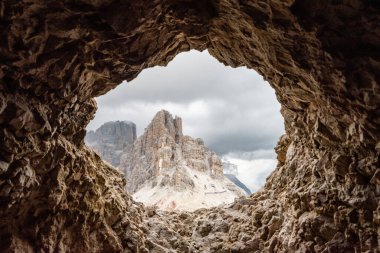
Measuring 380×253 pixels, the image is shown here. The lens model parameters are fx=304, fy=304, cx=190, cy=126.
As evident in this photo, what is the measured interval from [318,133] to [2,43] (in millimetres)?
12338

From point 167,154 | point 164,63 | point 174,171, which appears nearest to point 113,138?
point 167,154

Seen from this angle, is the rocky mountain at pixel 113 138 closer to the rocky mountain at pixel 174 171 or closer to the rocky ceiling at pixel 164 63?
the rocky mountain at pixel 174 171

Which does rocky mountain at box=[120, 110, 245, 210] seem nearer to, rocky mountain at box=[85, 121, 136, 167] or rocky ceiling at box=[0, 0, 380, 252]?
rocky ceiling at box=[0, 0, 380, 252]

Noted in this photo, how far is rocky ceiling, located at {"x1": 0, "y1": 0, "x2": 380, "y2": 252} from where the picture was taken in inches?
366

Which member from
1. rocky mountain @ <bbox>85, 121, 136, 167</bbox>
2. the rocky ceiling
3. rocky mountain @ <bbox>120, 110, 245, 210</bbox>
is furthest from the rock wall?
the rocky ceiling

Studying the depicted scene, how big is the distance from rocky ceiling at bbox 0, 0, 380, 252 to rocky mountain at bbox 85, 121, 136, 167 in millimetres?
107731

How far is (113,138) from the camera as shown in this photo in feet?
429

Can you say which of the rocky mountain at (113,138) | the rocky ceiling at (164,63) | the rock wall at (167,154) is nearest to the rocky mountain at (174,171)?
the rock wall at (167,154)

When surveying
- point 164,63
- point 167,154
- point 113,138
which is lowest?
point 164,63

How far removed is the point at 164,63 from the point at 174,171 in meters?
43.0

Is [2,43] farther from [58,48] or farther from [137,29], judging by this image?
[137,29]

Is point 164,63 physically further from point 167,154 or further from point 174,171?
point 167,154

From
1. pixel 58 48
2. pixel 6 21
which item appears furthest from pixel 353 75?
pixel 6 21

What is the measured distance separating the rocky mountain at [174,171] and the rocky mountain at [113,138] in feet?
104
